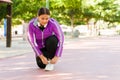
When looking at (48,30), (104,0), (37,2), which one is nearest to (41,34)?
(48,30)

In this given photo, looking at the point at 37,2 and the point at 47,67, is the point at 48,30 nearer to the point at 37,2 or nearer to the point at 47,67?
the point at 47,67

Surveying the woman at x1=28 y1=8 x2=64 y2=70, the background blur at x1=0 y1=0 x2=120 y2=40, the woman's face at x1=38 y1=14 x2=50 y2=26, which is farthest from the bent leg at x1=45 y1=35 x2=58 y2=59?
the background blur at x1=0 y1=0 x2=120 y2=40

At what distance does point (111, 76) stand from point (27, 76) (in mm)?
1743

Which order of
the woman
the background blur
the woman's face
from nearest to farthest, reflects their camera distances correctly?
the woman's face
the woman
the background blur

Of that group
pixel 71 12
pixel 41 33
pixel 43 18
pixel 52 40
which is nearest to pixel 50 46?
pixel 52 40

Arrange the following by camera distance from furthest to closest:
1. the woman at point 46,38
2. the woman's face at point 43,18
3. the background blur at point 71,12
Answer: the background blur at point 71,12 < the woman at point 46,38 < the woman's face at point 43,18

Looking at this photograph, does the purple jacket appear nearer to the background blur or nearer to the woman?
the woman

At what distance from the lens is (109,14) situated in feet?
174

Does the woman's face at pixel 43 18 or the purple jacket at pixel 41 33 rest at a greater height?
the woman's face at pixel 43 18

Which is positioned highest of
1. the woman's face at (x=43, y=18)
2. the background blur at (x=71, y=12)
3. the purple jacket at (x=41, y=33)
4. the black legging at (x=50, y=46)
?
the woman's face at (x=43, y=18)

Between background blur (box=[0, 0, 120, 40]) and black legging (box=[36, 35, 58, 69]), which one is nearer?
black legging (box=[36, 35, 58, 69])

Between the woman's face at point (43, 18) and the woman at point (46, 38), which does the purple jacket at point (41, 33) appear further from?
the woman's face at point (43, 18)

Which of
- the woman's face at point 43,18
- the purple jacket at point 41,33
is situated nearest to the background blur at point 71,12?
the purple jacket at point 41,33

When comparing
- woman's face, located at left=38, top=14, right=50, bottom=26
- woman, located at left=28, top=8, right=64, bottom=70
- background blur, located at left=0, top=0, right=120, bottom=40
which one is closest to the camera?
woman's face, located at left=38, top=14, right=50, bottom=26
